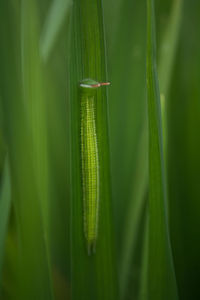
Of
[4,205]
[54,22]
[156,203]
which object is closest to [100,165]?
[156,203]

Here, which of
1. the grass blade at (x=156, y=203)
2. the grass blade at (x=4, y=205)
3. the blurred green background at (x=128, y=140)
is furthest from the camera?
the blurred green background at (x=128, y=140)

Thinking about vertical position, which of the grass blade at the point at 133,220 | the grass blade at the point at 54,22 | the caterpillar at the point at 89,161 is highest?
the grass blade at the point at 54,22

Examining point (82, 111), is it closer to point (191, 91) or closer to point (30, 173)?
point (30, 173)

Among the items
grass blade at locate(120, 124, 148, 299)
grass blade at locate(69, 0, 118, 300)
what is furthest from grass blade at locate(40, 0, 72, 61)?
grass blade at locate(120, 124, 148, 299)

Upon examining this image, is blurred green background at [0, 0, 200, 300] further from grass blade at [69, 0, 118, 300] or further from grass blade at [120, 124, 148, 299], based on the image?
grass blade at [69, 0, 118, 300]

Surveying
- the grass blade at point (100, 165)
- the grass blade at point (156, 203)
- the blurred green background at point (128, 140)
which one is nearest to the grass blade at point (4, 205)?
the blurred green background at point (128, 140)

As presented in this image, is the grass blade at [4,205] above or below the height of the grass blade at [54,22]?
below

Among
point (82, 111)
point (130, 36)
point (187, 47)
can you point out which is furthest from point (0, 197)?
point (187, 47)

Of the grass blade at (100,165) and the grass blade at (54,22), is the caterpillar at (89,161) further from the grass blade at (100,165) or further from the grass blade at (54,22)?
the grass blade at (54,22)
